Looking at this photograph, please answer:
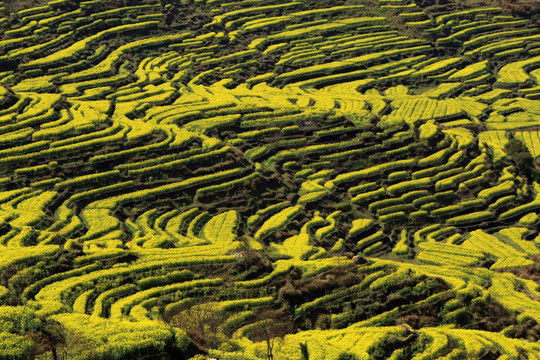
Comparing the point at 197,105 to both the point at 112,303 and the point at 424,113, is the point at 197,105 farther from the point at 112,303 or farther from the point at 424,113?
the point at 112,303

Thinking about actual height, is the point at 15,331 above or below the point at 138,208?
above

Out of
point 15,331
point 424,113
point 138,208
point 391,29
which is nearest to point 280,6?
point 391,29

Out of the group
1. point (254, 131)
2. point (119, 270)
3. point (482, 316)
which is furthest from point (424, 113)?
point (119, 270)

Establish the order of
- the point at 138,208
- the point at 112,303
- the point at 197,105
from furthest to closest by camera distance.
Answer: the point at 197,105, the point at 138,208, the point at 112,303

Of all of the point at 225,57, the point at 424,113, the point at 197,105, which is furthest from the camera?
the point at 225,57

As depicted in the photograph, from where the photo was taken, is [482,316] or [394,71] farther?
[394,71]

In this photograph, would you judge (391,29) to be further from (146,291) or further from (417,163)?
(146,291)

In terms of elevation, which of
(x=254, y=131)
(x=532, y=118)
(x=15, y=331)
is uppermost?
(x=15, y=331)
